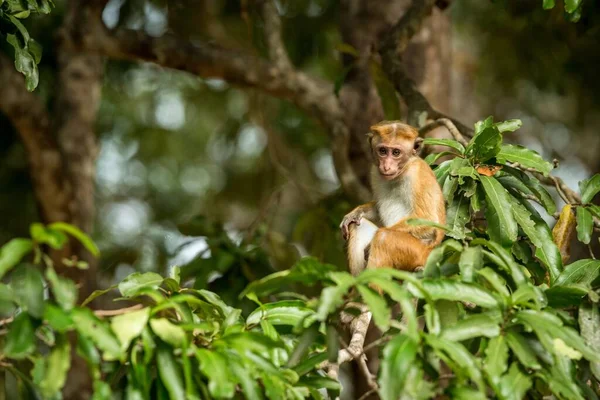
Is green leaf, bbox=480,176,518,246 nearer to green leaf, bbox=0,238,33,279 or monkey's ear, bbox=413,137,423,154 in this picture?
monkey's ear, bbox=413,137,423,154

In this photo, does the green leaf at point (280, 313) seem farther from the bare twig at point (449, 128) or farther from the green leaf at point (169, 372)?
the bare twig at point (449, 128)

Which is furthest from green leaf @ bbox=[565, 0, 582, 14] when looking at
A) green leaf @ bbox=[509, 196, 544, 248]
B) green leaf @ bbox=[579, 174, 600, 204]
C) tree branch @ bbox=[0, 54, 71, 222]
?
tree branch @ bbox=[0, 54, 71, 222]

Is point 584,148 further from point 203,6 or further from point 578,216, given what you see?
point 578,216

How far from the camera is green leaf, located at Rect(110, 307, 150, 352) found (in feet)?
9.16

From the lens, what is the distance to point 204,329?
10.1 feet

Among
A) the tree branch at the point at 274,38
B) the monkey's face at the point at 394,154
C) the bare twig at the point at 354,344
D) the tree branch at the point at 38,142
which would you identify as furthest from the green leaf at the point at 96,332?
the tree branch at the point at 38,142

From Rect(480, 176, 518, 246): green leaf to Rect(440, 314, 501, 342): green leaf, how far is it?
1.04m

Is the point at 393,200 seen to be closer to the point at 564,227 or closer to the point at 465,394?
the point at 564,227

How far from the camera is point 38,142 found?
8.16m

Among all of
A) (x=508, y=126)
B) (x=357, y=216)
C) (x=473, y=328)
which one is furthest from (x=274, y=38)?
(x=473, y=328)

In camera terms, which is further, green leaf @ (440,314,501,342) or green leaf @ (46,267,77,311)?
green leaf @ (440,314,501,342)

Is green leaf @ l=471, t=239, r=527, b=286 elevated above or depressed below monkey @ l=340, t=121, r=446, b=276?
above

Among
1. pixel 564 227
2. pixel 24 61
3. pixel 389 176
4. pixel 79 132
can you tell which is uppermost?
pixel 24 61

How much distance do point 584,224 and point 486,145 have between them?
2.03 ft
